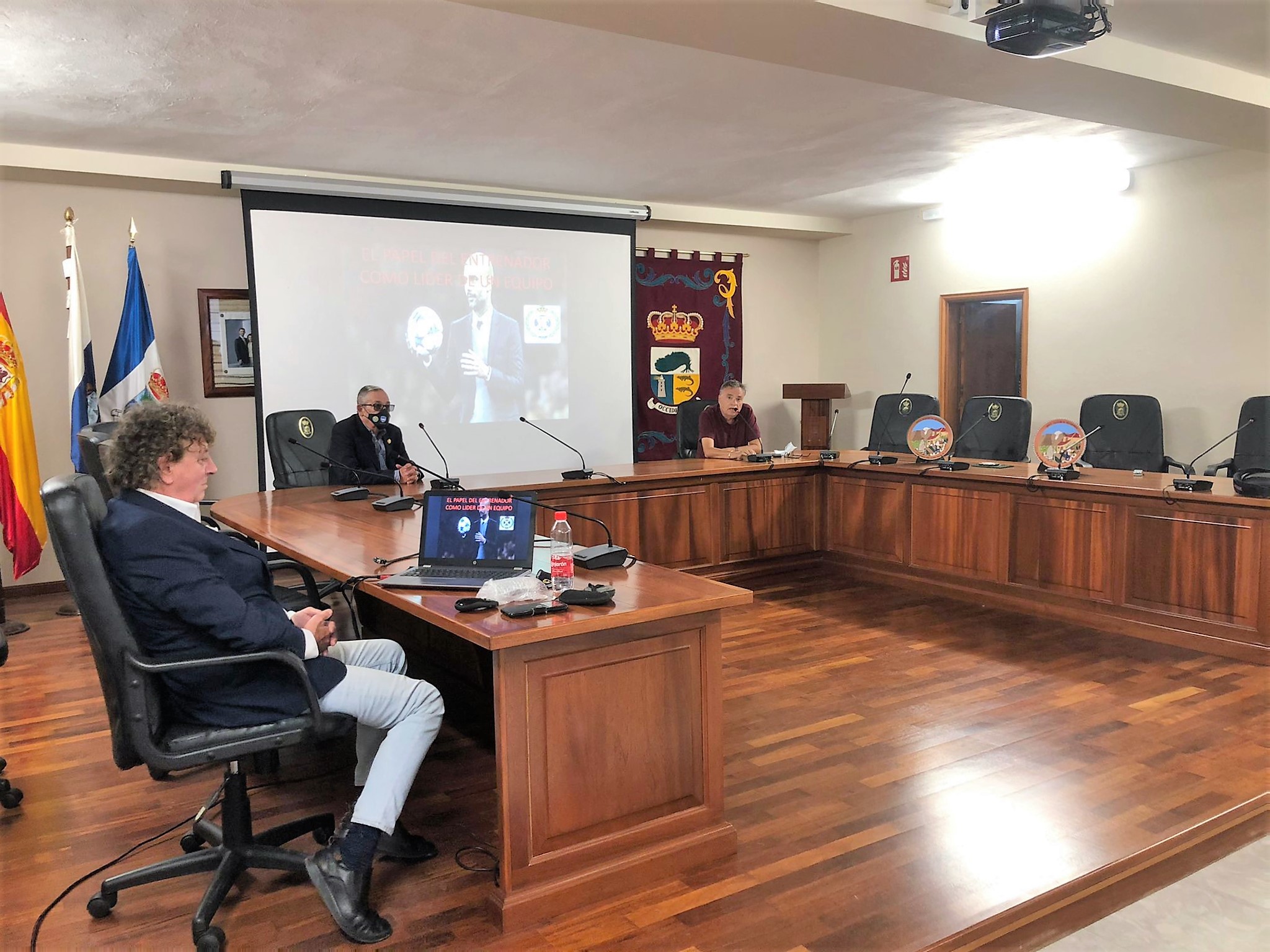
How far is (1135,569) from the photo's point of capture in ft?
14.1

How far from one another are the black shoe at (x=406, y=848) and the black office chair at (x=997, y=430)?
4.60 meters

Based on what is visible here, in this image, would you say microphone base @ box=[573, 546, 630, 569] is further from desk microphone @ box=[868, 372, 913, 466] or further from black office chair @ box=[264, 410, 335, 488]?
desk microphone @ box=[868, 372, 913, 466]

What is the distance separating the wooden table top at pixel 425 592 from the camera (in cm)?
208

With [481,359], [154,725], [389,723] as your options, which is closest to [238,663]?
[154,725]

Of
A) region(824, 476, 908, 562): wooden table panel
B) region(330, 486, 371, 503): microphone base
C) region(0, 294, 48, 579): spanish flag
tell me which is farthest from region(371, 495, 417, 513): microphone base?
region(824, 476, 908, 562): wooden table panel

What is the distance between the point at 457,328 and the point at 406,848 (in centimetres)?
489

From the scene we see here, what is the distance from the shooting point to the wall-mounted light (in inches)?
227

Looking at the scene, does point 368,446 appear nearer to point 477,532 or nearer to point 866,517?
point 477,532

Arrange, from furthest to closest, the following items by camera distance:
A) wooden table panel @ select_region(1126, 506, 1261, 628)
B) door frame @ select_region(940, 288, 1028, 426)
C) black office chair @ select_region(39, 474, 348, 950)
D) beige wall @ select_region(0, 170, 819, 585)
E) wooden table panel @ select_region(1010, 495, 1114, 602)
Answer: door frame @ select_region(940, 288, 1028, 426) → beige wall @ select_region(0, 170, 819, 585) → wooden table panel @ select_region(1010, 495, 1114, 602) → wooden table panel @ select_region(1126, 506, 1261, 628) → black office chair @ select_region(39, 474, 348, 950)

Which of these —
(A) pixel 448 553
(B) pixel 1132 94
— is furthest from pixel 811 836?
(B) pixel 1132 94

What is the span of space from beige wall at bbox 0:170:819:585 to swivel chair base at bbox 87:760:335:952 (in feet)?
10.9

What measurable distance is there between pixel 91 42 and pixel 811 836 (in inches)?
151

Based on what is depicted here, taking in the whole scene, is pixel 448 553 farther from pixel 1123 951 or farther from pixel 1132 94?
pixel 1132 94

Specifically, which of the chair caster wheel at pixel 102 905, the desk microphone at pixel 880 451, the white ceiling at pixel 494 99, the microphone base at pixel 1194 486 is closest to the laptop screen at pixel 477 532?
the chair caster wheel at pixel 102 905
